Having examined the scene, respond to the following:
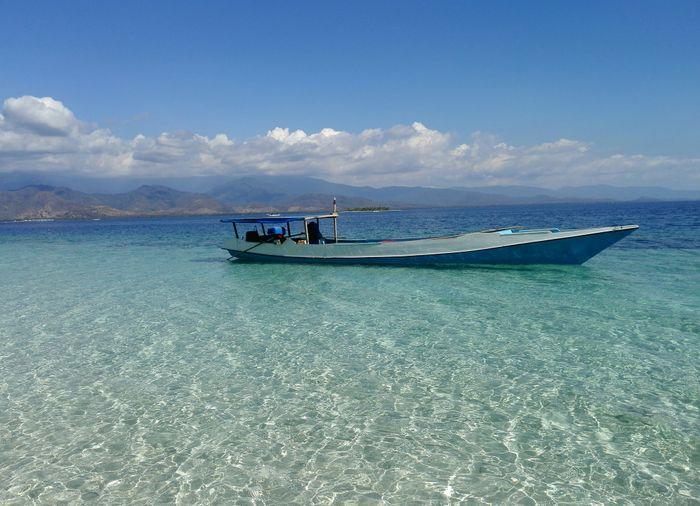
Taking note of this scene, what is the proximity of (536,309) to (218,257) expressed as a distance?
24.6m

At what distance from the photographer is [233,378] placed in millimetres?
9688

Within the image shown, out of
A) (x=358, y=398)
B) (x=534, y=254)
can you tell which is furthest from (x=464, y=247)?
(x=358, y=398)

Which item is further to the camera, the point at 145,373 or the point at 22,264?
the point at 22,264

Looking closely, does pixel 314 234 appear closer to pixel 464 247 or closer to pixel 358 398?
pixel 464 247

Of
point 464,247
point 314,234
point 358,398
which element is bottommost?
point 358,398

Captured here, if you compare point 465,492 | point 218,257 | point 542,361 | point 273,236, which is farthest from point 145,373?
point 218,257

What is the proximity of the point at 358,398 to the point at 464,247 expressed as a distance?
16.6 metres

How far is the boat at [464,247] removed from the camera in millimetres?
22750

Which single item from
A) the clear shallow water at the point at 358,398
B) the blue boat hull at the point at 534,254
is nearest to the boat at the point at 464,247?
the blue boat hull at the point at 534,254

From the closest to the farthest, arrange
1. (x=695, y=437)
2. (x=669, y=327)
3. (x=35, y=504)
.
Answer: (x=35, y=504) < (x=695, y=437) < (x=669, y=327)

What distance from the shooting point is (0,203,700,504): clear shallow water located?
236 inches

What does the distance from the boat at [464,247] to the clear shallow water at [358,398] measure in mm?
5307

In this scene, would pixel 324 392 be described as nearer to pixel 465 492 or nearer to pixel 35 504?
pixel 465 492

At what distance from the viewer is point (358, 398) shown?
855cm
